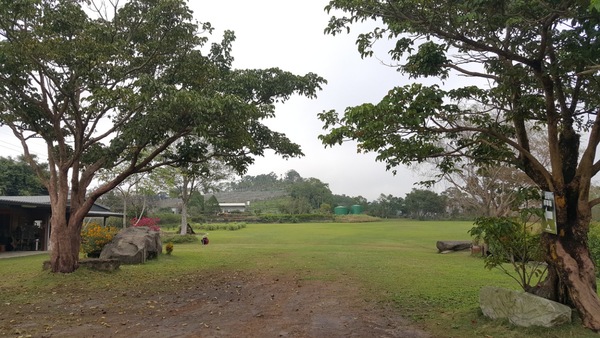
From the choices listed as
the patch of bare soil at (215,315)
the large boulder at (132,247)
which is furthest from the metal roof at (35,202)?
the patch of bare soil at (215,315)

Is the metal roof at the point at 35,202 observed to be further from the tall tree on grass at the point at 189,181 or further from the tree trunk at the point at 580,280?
the tree trunk at the point at 580,280

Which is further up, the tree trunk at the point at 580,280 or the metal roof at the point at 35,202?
the metal roof at the point at 35,202

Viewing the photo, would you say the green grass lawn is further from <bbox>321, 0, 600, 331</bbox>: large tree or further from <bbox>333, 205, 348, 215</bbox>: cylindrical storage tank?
<bbox>333, 205, 348, 215</bbox>: cylindrical storage tank

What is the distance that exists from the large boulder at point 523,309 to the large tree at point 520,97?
0.39 meters

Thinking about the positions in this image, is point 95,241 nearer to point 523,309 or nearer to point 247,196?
point 523,309

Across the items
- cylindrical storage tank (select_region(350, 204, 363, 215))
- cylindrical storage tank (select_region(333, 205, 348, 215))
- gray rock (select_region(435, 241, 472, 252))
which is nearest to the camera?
gray rock (select_region(435, 241, 472, 252))

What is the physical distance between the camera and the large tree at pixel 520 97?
632 cm

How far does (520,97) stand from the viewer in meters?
7.61

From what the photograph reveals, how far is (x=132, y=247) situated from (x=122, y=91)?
860cm

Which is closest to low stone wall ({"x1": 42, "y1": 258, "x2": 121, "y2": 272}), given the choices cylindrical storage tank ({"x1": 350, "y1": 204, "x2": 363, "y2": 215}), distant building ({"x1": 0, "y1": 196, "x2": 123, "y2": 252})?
distant building ({"x1": 0, "y1": 196, "x2": 123, "y2": 252})

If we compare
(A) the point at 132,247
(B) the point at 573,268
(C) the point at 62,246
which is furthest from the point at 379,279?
Result: (A) the point at 132,247

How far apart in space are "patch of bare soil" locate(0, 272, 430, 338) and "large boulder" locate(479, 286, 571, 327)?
129 cm

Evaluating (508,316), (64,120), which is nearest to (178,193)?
(64,120)

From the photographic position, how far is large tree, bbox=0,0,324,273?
10.3 metres
